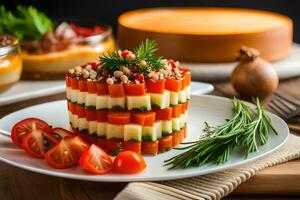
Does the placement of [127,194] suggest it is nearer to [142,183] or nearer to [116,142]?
[142,183]

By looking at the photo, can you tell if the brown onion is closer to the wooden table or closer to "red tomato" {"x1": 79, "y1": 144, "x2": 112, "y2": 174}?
the wooden table

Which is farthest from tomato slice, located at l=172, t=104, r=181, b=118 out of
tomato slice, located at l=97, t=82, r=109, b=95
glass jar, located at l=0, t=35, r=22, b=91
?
glass jar, located at l=0, t=35, r=22, b=91

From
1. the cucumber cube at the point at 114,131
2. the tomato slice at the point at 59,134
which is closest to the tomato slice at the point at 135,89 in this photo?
the cucumber cube at the point at 114,131

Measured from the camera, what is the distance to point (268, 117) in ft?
6.97

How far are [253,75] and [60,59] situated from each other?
0.79 meters

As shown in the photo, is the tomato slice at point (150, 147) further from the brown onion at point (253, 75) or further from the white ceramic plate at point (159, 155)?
the brown onion at point (253, 75)

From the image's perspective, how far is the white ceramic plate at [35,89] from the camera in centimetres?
257

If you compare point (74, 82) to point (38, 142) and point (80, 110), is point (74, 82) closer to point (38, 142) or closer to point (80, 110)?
point (80, 110)

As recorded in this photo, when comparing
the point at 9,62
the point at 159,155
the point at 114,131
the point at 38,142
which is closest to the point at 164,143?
the point at 159,155

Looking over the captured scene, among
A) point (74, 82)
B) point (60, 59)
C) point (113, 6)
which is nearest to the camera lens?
point (74, 82)

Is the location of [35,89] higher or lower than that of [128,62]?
lower

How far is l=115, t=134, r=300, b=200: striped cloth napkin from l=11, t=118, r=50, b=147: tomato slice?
42 centimetres

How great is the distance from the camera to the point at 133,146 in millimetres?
1932

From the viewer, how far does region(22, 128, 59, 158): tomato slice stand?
73.4 inches
